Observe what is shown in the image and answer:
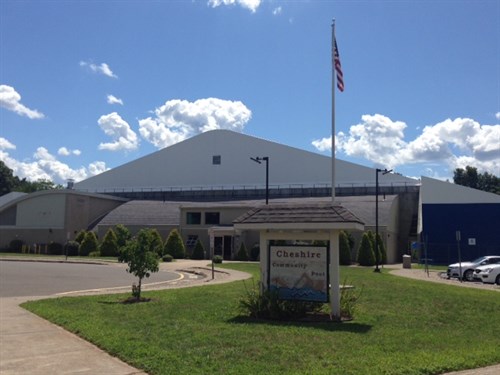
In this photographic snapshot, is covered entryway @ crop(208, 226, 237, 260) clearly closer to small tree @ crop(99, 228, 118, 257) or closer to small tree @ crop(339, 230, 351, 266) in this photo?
small tree @ crop(99, 228, 118, 257)

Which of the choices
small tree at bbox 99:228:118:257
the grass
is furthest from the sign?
small tree at bbox 99:228:118:257

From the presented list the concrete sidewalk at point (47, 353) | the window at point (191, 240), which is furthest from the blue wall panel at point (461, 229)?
the concrete sidewalk at point (47, 353)

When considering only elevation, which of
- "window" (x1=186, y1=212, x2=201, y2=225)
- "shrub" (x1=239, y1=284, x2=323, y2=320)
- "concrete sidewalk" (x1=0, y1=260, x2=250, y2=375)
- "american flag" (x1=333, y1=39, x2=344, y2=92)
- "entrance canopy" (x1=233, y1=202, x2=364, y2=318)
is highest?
"american flag" (x1=333, y1=39, x2=344, y2=92)

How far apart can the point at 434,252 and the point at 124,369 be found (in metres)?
48.5

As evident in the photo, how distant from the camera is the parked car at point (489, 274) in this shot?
26.2m

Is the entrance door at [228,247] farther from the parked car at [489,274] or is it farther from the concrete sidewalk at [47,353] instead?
the concrete sidewalk at [47,353]

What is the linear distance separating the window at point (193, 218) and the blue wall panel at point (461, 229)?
21859mm

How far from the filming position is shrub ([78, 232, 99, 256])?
52.3 m

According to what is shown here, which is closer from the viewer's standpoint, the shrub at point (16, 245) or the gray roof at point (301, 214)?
the gray roof at point (301, 214)

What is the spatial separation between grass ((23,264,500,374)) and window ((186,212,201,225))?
1569 inches

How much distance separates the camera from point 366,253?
4353cm

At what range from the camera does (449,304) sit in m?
13.7

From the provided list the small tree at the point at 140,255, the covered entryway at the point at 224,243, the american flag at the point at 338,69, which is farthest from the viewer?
the covered entryway at the point at 224,243

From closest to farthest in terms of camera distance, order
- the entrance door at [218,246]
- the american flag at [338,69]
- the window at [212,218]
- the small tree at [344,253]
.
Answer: the american flag at [338,69] < the small tree at [344,253] < the entrance door at [218,246] < the window at [212,218]
